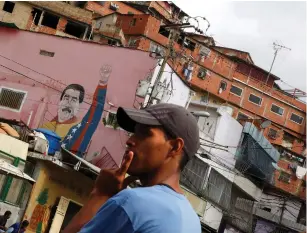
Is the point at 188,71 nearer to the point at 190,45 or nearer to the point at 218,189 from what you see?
the point at 190,45

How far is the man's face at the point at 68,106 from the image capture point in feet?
87.5

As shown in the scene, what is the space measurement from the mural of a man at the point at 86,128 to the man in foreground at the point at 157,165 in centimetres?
2371

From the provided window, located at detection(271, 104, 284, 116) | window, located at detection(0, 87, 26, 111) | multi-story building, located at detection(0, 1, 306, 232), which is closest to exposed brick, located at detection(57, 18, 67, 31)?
multi-story building, located at detection(0, 1, 306, 232)

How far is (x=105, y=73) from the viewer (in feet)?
89.1

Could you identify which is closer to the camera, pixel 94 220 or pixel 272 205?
pixel 94 220

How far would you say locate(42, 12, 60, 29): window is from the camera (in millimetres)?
42781

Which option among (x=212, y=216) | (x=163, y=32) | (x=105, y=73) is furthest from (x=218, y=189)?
(x=163, y=32)

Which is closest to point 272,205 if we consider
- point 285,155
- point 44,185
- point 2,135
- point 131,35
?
point 285,155

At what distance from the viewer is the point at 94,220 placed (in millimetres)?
1812

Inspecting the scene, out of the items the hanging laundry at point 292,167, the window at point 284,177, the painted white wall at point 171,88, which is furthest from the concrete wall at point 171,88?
the hanging laundry at point 292,167

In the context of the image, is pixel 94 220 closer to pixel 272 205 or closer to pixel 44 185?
pixel 44 185

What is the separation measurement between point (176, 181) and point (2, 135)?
17.1 m

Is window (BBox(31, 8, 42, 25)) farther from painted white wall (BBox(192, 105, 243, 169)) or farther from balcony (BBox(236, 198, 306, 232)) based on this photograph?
balcony (BBox(236, 198, 306, 232))

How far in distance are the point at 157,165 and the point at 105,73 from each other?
25.3 meters
